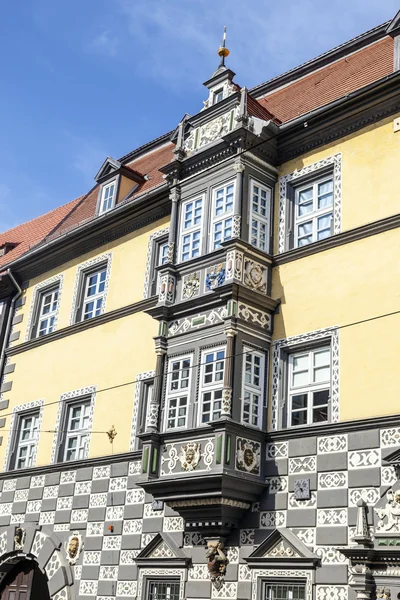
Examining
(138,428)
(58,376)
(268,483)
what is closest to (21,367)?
(58,376)

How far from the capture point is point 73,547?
61.0 feet

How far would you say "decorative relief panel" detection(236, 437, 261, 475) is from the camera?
14.9 metres

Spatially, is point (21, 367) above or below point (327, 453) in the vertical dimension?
above

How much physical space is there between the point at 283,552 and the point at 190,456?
2460mm

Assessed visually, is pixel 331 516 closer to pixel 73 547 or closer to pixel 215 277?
pixel 215 277

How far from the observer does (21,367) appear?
899 inches

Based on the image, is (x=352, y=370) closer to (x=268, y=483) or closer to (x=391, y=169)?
(x=268, y=483)

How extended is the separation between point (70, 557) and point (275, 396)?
6.46 meters

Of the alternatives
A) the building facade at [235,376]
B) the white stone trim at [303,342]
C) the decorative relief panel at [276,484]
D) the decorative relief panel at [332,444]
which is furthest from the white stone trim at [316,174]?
the decorative relief panel at [276,484]

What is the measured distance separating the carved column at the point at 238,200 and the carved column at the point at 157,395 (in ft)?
9.60

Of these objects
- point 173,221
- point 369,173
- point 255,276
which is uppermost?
point 173,221

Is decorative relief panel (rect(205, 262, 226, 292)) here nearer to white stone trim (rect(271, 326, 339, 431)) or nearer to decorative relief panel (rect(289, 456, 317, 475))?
white stone trim (rect(271, 326, 339, 431))

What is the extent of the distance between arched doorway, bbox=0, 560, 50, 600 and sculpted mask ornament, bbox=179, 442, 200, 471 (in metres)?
6.93

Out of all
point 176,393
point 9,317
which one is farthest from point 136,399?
point 9,317
